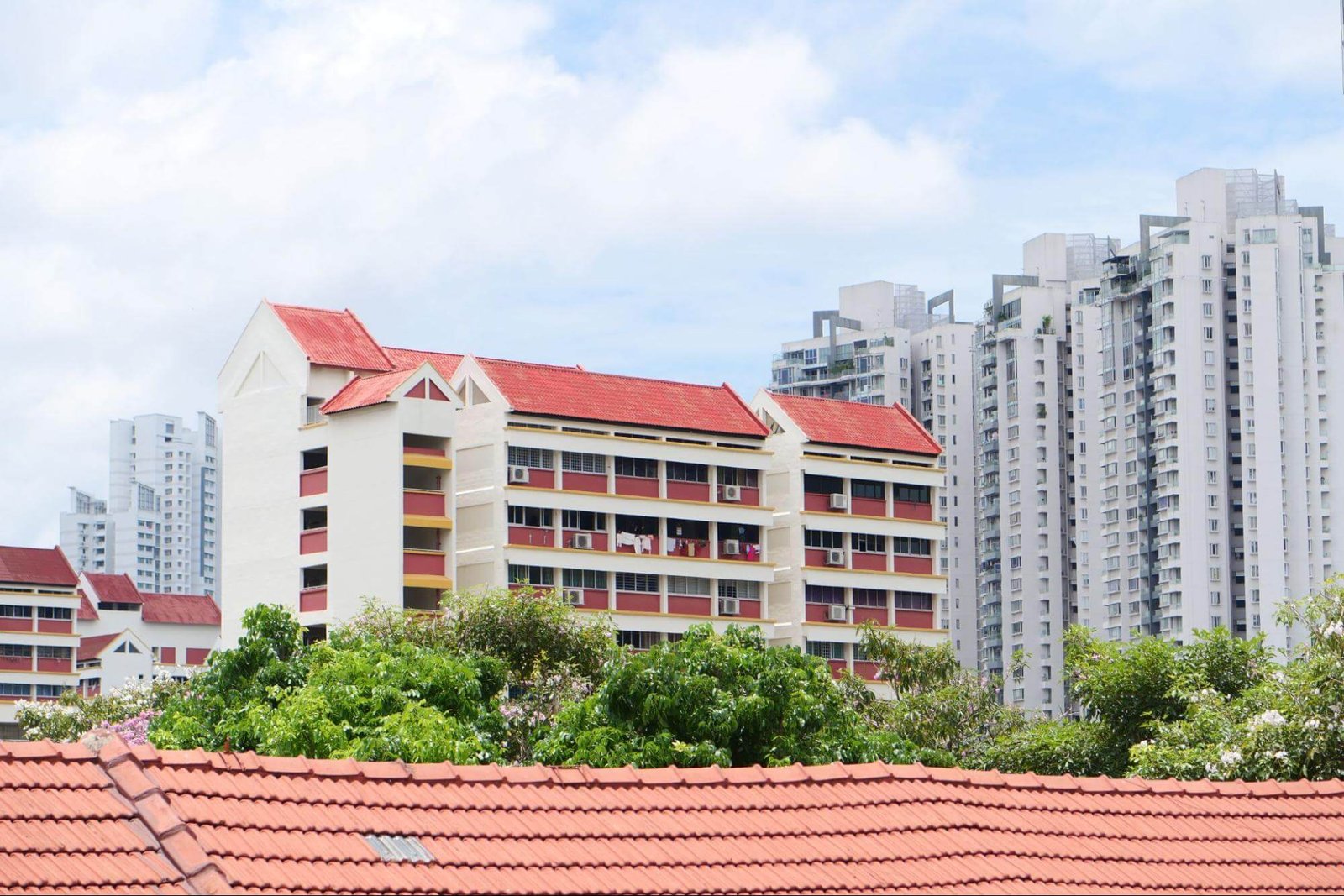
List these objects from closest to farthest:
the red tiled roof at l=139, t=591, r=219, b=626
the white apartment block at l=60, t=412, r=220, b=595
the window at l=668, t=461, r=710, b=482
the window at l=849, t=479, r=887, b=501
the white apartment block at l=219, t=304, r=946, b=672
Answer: the white apartment block at l=219, t=304, r=946, b=672, the window at l=668, t=461, r=710, b=482, the window at l=849, t=479, r=887, b=501, the red tiled roof at l=139, t=591, r=219, b=626, the white apartment block at l=60, t=412, r=220, b=595

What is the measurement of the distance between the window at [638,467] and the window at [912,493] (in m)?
10.9

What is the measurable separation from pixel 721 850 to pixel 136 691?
49.1m

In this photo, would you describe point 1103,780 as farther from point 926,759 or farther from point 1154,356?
point 1154,356

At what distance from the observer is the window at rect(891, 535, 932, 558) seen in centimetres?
7456

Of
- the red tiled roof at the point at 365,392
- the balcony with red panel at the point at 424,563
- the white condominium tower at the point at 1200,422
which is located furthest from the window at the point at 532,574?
the white condominium tower at the point at 1200,422

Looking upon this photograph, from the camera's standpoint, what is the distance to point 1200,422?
94.7m

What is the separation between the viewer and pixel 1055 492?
106750mm

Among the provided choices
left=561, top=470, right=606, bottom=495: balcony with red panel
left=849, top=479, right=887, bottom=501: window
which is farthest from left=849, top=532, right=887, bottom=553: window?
left=561, top=470, right=606, bottom=495: balcony with red panel

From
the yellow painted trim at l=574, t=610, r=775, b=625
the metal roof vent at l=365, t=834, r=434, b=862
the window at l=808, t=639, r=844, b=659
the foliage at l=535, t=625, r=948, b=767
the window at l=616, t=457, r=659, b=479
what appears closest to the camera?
the metal roof vent at l=365, t=834, r=434, b=862

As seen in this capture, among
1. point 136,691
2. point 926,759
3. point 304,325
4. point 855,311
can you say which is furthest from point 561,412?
point 855,311

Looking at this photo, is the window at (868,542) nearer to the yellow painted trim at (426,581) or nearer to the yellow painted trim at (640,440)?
the yellow painted trim at (640,440)

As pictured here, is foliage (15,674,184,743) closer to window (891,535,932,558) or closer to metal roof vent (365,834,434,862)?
window (891,535,932,558)

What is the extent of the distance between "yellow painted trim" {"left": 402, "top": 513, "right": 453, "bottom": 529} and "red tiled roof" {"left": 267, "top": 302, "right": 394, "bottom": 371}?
562 cm

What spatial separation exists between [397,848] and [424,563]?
5013cm
